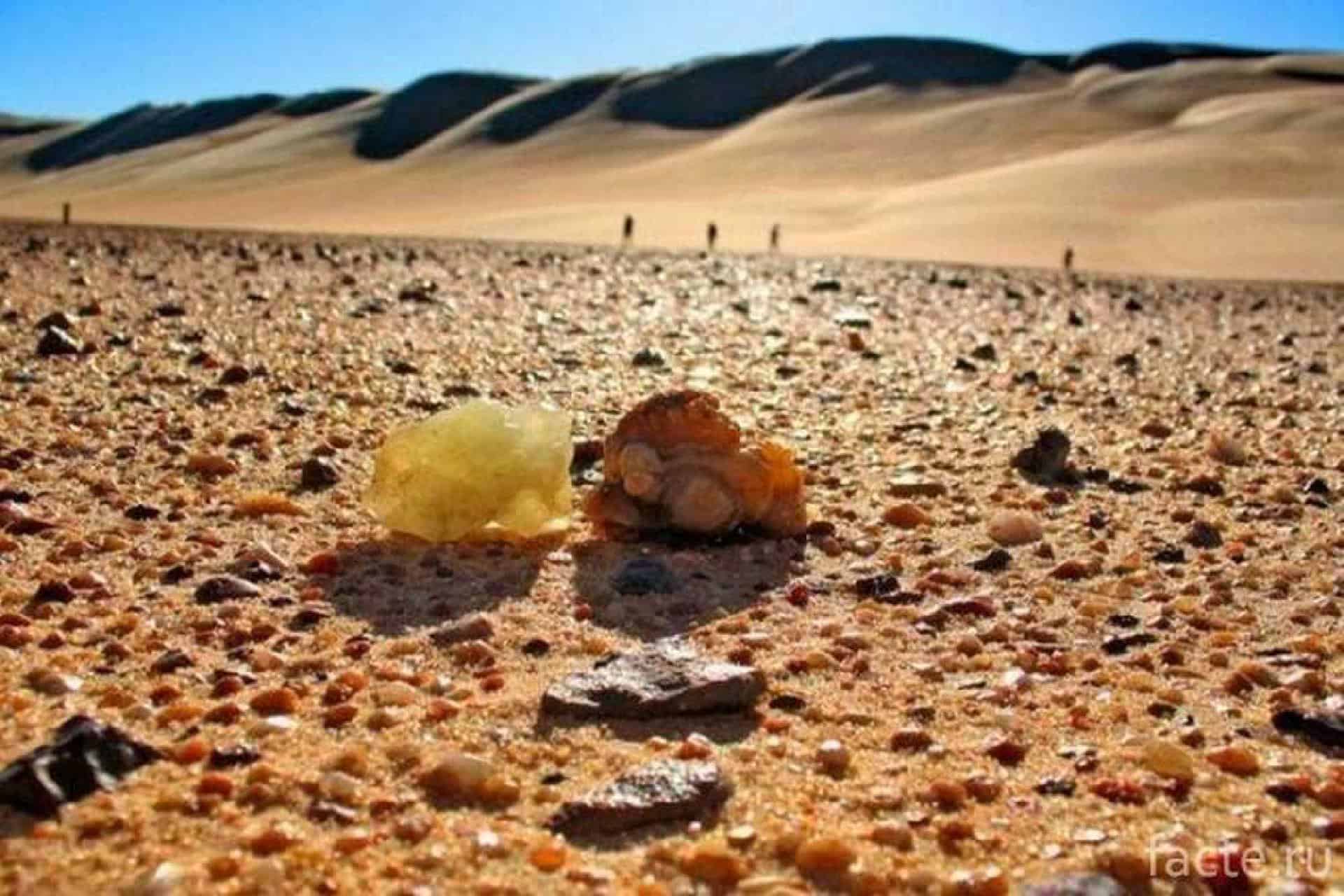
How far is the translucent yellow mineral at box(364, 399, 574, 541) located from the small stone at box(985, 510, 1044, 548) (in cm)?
146

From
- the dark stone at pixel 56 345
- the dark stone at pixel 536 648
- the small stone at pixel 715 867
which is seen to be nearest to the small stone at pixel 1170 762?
the small stone at pixel 715 867

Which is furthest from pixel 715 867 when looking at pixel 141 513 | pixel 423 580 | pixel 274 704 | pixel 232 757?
pixel 141 513

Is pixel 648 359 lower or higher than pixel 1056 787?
higher

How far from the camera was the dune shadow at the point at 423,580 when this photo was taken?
152 inches

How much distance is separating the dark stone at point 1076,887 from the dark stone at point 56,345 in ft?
20.3

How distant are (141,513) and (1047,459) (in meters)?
3.38

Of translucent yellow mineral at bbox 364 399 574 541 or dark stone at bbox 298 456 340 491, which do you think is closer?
translucent yellow mineral at bbox 364 399 574 541

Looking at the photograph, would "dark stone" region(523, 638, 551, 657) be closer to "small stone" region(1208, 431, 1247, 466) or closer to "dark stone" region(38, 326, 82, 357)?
"small stone" region(1208, 431, 1247, 466)

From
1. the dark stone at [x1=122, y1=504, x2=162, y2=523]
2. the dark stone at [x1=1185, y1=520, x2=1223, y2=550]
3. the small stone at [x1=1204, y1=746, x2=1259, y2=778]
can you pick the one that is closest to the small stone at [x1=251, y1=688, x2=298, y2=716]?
the dark stone at [x1=122, y1=504, x2=162, y2=523]

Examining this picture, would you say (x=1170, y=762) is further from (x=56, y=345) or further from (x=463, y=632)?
(x=56, y=345)

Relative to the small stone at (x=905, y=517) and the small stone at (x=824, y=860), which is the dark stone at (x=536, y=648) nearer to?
the small stone at (x=824, y=860)

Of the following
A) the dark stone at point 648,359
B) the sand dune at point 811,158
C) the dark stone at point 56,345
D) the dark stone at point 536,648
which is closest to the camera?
the dark stone at point 536,648

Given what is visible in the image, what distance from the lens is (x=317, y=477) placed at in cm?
516

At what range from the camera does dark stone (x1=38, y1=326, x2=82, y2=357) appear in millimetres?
7322
